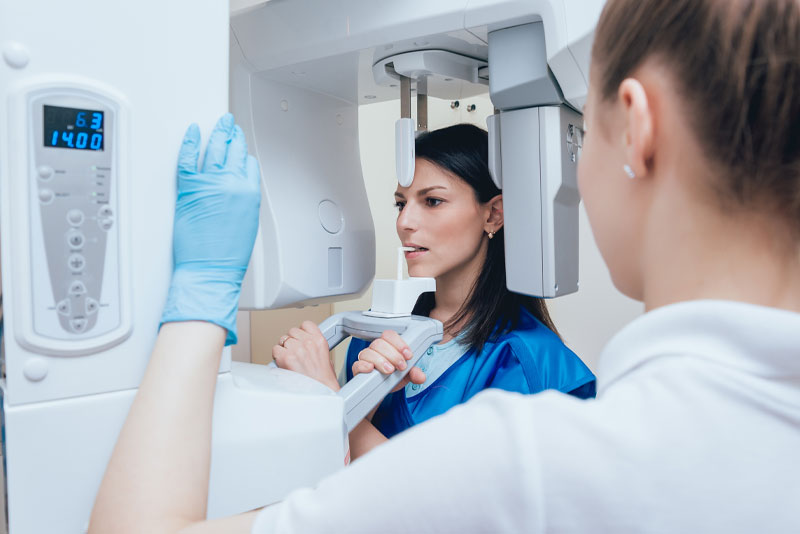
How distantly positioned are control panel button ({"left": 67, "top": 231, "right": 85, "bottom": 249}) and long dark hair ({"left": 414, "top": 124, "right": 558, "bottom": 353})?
3.23 ft

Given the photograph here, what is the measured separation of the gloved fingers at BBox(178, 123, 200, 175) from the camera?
667 mm

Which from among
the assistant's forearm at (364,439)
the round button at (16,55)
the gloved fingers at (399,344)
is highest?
the round button at (16,55)

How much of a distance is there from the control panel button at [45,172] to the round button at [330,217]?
2.07 ft

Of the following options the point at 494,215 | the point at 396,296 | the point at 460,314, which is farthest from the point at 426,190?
the point at 396,296

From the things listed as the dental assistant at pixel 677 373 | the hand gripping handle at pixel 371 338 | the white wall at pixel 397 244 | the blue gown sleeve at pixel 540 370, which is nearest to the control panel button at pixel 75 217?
the dental assistant at pixel 677 373

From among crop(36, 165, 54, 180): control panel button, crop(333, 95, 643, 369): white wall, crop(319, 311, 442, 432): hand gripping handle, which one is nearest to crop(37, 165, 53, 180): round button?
crop(36, 165, 54, 180): control panel button

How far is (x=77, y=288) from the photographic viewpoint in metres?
0.60

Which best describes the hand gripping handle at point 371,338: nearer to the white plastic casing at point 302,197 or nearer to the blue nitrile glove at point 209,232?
the white plastic casing at point 302,197

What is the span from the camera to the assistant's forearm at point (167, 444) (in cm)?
54

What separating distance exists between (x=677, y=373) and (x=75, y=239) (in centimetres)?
55

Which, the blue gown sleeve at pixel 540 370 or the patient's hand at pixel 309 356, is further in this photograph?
the blue gown sleeve at pixel 540 370

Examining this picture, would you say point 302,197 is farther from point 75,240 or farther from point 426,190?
point 75,240

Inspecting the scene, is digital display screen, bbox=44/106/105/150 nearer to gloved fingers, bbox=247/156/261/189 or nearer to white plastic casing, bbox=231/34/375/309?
gloved fingers, bbox=247/156/261/189

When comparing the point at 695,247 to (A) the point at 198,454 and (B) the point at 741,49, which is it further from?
(A) the point at 198,454
